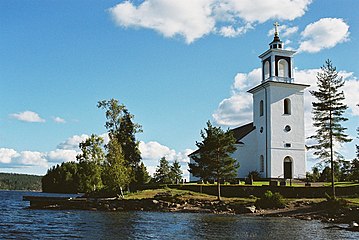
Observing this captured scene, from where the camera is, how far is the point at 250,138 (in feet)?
195

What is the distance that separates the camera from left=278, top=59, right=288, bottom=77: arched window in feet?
190

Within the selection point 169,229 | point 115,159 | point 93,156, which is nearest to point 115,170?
point 115,159

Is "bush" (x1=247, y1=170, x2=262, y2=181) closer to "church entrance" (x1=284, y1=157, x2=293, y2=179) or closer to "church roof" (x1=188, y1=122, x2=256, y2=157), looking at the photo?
"church entrance" (x1=284, y1=157, x2=293, y2=179)

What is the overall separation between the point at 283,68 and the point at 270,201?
2246 centimetres

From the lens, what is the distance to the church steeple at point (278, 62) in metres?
57.3

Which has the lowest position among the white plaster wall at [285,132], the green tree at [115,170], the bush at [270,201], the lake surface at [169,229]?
the lake surface at [169,229]

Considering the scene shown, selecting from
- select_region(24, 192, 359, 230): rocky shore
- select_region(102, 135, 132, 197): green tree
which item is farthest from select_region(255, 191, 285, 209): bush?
select_region(102, 135, 132, 197): green tree

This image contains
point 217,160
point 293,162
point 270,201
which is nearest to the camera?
point 270,201

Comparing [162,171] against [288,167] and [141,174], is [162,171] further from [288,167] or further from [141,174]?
[288,167]

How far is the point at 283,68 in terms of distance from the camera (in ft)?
191

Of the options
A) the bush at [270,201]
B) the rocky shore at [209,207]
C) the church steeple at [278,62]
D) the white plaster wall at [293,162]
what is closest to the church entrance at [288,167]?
the white plaster wall at [293,162]

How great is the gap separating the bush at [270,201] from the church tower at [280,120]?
1440 centimetres

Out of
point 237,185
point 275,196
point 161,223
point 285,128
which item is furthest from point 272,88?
point 161,223

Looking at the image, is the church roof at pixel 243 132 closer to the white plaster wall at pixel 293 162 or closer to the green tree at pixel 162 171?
the white plaster wall at pixel 293 162
